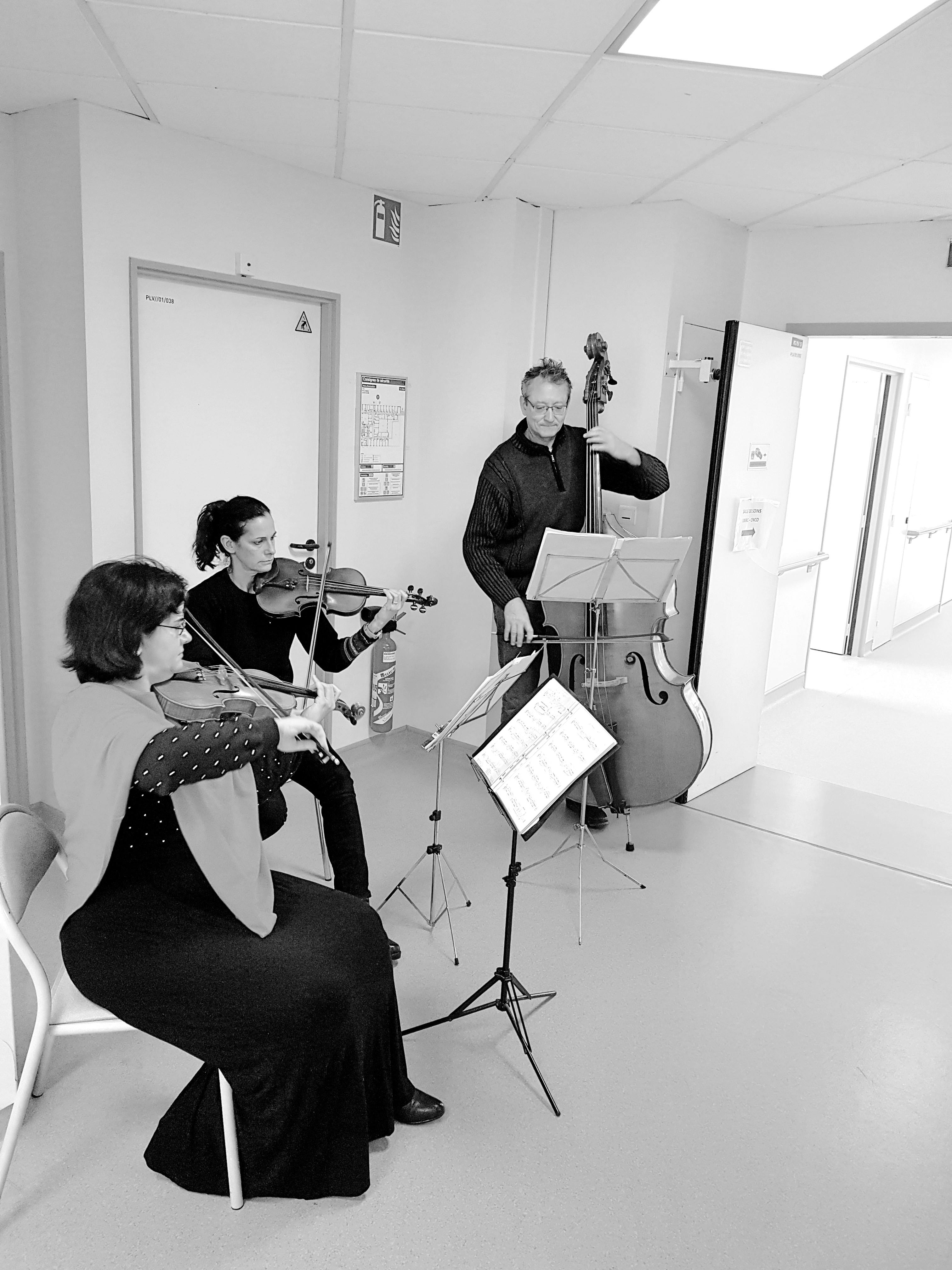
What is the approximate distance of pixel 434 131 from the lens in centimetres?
284

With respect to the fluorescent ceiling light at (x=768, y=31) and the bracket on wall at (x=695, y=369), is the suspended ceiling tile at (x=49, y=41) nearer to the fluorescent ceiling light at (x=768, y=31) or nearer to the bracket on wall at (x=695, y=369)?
the fluorescent ceiling light at (x=768, y=31)

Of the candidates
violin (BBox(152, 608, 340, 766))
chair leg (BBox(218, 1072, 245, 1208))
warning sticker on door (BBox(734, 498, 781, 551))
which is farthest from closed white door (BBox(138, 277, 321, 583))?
chair leg (BBox(218, 1072, 245, 1208))

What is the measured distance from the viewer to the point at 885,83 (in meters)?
2.25

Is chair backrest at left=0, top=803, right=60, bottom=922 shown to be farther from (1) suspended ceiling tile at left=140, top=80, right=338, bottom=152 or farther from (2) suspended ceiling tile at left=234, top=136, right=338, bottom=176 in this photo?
(2) suspended ceiling tile at left=234, top=136, right=338, bottom=176

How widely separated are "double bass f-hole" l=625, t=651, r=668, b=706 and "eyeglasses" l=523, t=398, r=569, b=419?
86 cm

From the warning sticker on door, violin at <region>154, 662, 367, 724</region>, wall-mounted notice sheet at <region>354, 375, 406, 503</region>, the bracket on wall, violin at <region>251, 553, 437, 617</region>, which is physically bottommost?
violin at <region>154, 662, 367, 724</region>

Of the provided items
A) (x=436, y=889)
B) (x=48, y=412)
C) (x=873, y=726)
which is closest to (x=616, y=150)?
(x=48, y=412)

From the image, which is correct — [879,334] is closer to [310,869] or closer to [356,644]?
[356,644]

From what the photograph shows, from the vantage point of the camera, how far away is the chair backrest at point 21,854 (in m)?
1.70

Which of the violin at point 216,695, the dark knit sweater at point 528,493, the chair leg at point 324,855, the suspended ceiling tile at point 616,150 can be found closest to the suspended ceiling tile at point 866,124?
the suspended ceiling tile at point 616,150

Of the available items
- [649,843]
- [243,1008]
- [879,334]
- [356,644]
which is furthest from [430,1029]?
[879,334]

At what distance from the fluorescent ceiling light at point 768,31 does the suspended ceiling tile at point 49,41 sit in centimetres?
124

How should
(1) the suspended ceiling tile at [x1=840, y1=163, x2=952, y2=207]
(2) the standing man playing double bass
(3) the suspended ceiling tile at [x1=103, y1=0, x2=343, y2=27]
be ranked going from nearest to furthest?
(3) the suspended ceiling tile at [x1=103, y1=0, x2=343, y2=27] < (1) the suspended ceiling tile at [x1=840, y1=163, x2=952, y2=207] < (2) the standing man playing double bass

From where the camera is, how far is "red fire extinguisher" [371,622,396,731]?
13.6 ft
